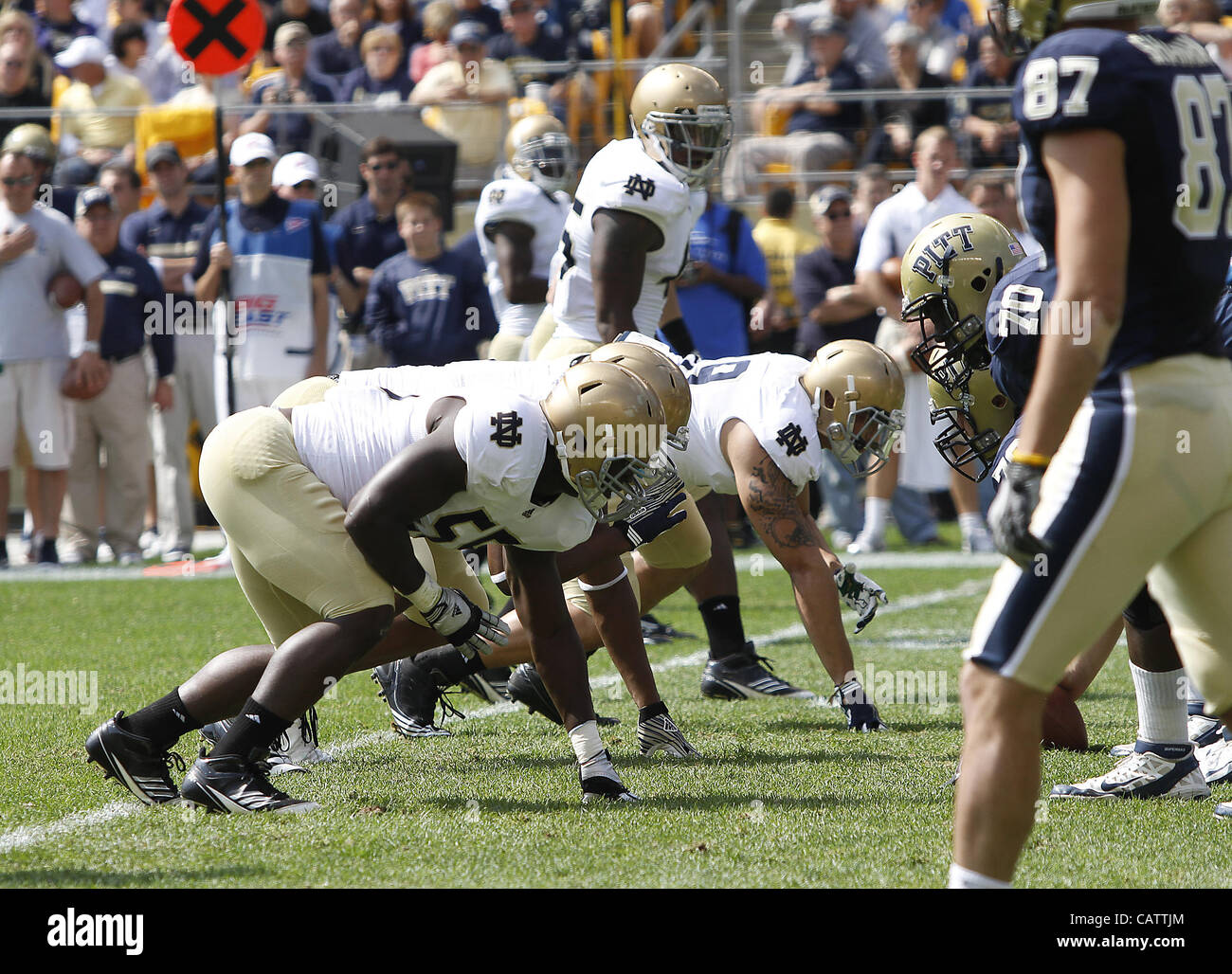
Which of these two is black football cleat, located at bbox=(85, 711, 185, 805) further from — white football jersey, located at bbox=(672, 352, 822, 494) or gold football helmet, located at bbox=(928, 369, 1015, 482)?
gold football helmet, located at bbox=(928, 369, 1015, 482)

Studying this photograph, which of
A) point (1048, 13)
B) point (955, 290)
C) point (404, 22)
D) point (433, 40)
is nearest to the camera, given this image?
point (1048, 13)

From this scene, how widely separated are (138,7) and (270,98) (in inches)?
100

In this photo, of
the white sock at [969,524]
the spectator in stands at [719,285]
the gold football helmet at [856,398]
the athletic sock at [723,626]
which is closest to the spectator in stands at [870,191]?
the spectator in stands at [719,285]

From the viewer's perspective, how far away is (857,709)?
16.9 feet

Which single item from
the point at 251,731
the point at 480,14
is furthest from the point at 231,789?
the point at 480,14

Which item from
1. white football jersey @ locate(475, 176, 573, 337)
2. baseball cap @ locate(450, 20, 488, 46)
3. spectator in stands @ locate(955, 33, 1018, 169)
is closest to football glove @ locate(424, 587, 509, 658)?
white football jersey @ locate(475, 176, 573, 337)

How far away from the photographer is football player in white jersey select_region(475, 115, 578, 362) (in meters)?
7.43

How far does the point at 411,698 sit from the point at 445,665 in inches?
8.0

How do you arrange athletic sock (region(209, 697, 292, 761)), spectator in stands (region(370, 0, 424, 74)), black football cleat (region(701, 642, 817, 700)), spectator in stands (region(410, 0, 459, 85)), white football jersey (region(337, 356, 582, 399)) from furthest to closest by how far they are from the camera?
spectator in stands (region(370, 0, 424, 74))
spectator in stands (region(410, 0, 459, 85))
black football cleat (region(701, 642, 817, 700))
white football jersey (region(337, 356, 582, 399))
athletic sock (region(209, 697, 292, 761))

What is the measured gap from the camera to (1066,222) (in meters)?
2.66

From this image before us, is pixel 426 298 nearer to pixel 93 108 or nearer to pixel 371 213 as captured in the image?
pixel 371 213

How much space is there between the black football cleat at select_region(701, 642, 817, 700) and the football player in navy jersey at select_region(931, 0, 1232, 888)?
122 inches

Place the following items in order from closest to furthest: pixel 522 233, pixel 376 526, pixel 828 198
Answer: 1. pixel 376 526
2. pixel 522 233
3. pixel 828 198

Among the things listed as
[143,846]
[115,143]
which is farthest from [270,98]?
[143,846]
